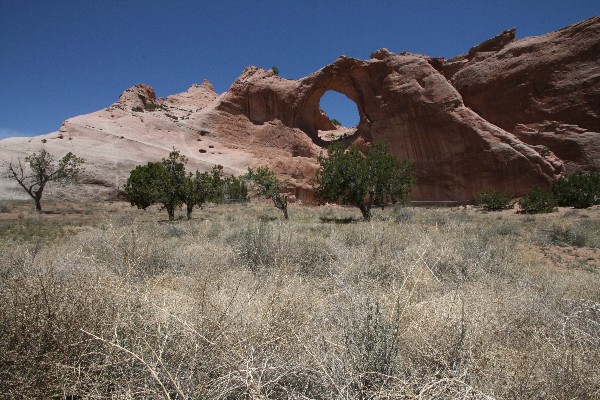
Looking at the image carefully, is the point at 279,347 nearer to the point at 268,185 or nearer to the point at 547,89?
the point at 268,185

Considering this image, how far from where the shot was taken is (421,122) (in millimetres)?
38312

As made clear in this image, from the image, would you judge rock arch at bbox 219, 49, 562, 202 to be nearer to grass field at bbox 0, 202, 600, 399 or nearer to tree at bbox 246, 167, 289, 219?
tree at bbox 246, 167, 289, 219

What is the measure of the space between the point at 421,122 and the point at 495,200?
41.7ft

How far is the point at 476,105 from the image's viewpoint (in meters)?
38.1

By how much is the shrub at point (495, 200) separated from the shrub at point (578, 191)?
3659mm

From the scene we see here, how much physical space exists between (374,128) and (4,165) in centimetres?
4001

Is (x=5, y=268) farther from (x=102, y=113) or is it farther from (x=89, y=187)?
(x=102, y=113)

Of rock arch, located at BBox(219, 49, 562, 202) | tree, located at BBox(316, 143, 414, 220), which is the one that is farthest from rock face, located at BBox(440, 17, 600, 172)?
tree, located at BBox(316, 143, 414, 220)

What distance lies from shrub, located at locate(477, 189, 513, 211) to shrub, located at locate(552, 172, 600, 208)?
3.66 m

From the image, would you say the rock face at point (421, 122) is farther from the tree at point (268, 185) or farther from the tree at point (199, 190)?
the tree at point (199, 190)

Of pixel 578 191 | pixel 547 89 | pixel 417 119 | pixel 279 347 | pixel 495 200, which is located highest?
pixel 547 89

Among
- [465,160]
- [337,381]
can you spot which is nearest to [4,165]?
[337,381]

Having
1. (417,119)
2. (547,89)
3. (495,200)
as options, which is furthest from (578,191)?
(417,119)

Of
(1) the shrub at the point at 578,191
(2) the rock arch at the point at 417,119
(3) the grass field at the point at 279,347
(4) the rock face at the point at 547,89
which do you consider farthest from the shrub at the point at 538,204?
(3) the grass field at the point at 279,347
